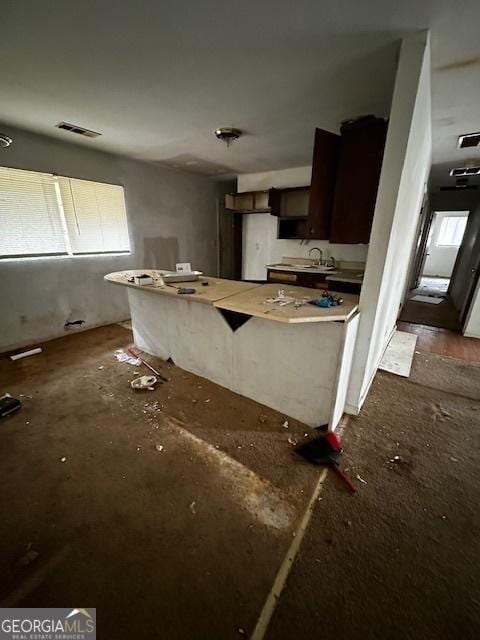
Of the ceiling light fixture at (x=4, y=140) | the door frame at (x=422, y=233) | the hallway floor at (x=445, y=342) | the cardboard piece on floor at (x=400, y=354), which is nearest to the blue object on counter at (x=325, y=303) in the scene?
the cardboard piece on floor at (x=400, y=354)

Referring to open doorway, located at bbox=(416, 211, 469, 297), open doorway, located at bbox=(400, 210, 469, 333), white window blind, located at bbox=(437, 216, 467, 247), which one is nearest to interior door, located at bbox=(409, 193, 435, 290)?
open doorway, located at bbox=(400, 210, 469, 333)

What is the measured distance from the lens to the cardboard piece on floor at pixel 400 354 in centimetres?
277

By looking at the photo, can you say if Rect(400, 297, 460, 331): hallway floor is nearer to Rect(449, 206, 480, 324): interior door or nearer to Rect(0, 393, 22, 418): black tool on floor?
Rect(449, 206, 480, 324): interior door

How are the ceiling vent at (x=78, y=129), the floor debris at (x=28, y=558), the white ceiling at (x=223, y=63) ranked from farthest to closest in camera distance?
1. the ceiling vent at (x=78, y=129)
2. the white ceiling at (x=223, y=63)
3. the floor debris at (x=28, y=558)

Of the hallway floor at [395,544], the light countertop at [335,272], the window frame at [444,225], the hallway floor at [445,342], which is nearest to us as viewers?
the hallway floor at [395,544]

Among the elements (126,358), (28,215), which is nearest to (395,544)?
(126,358)

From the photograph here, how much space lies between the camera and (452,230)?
28.8ft

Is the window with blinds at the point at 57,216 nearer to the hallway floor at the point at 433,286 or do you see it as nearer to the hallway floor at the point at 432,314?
the hallway floor at the point at 432,314

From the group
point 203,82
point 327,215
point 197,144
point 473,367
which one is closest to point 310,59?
point 203,82

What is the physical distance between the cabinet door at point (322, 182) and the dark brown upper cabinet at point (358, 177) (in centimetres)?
6

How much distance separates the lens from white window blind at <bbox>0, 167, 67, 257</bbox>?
9.27 feet

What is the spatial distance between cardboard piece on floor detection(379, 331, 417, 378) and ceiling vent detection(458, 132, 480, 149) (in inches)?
94.6

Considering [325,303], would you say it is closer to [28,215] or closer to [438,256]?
[28,215]

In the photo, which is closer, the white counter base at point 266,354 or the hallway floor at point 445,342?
the white counter base at point 266,354
